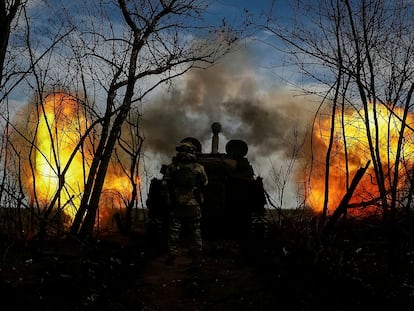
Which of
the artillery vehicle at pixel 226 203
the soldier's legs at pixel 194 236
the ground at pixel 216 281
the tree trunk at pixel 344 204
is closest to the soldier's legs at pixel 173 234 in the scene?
the soldier's legs at pixel 194 236

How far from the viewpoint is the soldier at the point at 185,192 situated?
12.0 m

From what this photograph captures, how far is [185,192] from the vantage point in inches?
476

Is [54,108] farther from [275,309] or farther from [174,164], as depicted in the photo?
[275,309]

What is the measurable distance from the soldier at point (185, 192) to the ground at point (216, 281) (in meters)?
1.57

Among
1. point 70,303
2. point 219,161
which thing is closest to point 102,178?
point 219,161

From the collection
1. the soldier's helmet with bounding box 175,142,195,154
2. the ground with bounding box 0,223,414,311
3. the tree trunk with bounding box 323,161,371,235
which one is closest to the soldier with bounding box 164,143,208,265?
the soldier's helmet with bounding box 175,142,195,154

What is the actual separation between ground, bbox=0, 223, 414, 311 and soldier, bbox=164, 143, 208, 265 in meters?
1.57

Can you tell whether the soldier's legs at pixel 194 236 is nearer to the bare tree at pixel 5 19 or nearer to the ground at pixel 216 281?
the ground at pixel 216 281

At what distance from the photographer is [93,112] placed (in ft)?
46.1

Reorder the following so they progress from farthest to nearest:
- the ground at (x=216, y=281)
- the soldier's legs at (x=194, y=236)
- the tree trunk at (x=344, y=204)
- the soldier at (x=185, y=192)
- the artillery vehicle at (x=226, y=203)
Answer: the artillery vehicle at (x=226, y=203) < the soldier at (x=185, y=192) < the soldier's legs at (x=194, y=236) < the tree trunk at (x=344, y=204) < the ground at (x=216, y=281)

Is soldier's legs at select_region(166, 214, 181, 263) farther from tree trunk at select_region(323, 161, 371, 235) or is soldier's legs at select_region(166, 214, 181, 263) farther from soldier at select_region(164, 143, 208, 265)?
tree trunk at select_region(323, 161, 371, 235)

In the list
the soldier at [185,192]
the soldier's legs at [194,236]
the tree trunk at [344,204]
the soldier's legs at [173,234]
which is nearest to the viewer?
the tree trunk at [344,204]

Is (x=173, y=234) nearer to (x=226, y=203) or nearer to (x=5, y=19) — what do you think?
(x=226, y=203)

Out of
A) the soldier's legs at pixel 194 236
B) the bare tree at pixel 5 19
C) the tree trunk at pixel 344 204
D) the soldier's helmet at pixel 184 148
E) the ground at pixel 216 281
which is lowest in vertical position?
the ground at pixel 216 281
